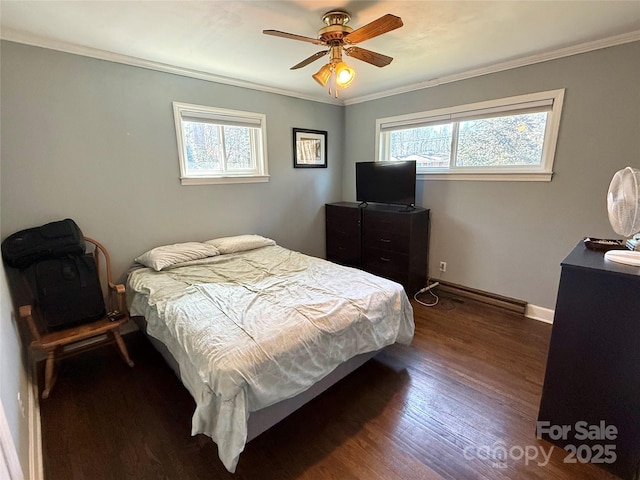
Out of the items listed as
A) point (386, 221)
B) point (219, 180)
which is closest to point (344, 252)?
point (386, 221)

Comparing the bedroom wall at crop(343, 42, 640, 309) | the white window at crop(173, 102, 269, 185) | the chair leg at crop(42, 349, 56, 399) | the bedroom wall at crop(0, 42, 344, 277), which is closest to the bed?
the bedroom wall at crop(0, 42, 344, 277)

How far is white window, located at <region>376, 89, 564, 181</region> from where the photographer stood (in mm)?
2689

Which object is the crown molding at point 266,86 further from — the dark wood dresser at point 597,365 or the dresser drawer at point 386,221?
the dark wood dresser at point 597,365

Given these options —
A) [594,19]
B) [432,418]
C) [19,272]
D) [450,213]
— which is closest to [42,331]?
[19,272]

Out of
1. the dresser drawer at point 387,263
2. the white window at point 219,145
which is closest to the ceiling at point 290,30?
the white window at point 219,145

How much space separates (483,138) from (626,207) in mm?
1846

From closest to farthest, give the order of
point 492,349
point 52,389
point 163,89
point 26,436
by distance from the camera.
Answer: point 26,436 < point 52,389 < point 492,349 < point 163,89

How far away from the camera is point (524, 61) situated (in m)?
2.63

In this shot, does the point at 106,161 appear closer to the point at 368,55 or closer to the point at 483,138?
the point at 368,55

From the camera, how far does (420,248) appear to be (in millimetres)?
3451

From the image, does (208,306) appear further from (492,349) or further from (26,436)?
(492,349)

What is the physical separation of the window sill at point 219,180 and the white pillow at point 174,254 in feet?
2.03

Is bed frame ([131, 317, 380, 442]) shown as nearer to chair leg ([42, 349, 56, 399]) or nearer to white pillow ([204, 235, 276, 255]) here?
chair leg ([42, 349, 56, 399])

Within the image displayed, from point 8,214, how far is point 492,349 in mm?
3812
